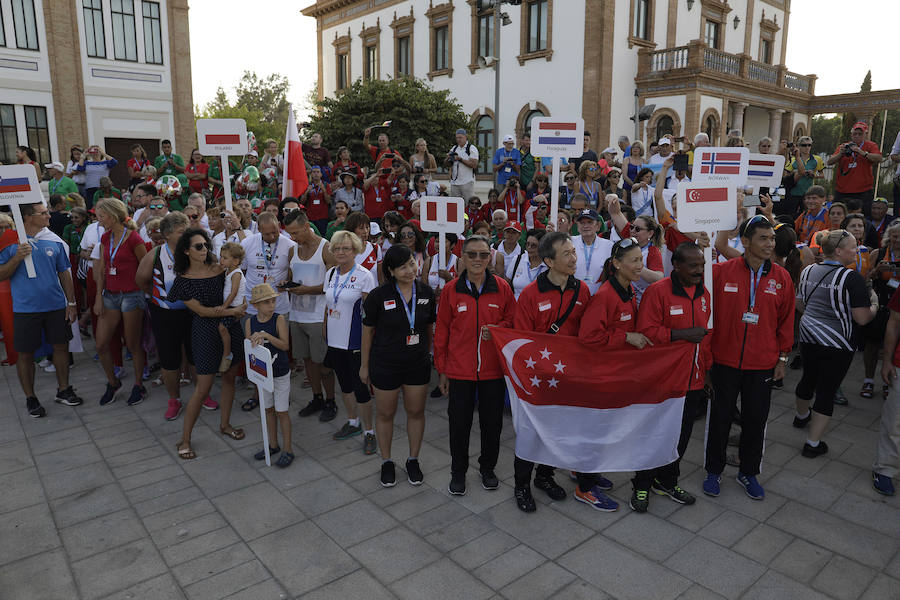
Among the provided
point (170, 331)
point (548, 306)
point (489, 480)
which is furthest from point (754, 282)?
point (170, 331)

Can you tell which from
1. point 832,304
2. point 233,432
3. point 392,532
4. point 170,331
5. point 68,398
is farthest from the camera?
point 68,398

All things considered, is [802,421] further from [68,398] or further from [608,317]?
[68,398]

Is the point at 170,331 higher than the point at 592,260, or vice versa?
the point at 592,260

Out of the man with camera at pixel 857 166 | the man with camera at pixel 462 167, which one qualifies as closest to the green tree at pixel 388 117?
the man with camera at pixel 462 167

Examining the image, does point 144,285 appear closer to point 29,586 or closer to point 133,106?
point 29,586

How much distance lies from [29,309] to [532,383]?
5.22 metres

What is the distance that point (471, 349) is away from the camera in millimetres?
4445

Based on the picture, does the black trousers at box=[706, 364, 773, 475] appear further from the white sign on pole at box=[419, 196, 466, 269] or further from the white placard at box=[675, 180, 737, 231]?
the white sign on pole at box=[419, 196, 466, 269]

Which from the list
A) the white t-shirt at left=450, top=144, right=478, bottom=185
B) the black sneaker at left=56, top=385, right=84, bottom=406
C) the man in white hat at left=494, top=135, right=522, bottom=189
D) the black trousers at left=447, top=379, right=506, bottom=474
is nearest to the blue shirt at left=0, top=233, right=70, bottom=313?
the black sneaker at left=56, top=385, right=84, bottom=406

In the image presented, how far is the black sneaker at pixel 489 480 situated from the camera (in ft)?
15.4

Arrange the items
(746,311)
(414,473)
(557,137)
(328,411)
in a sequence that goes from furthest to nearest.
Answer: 1. (557,137)
2. (328,411)
3. (414,473)
4. (746,311)

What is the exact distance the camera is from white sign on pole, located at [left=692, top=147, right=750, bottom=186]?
4.85m

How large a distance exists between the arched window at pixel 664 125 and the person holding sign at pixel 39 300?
25.0 metres

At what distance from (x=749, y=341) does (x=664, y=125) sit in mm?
24764
